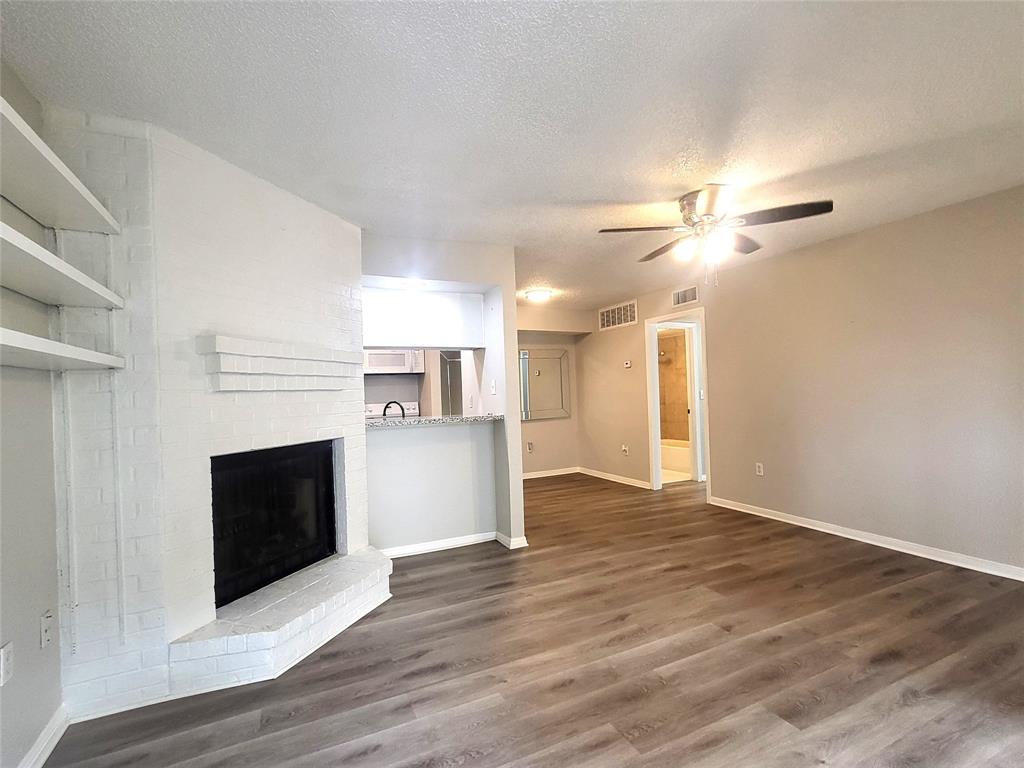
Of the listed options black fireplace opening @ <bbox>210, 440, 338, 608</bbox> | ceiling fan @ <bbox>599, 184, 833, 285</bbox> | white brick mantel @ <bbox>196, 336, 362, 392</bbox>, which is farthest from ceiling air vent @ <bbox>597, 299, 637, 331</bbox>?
black fireplace opening @ <bbox>210, 440, 338, 608</bbox>

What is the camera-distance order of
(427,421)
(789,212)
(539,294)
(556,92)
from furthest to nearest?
(539,294)
(427,421)
(789,212)
(556,92)

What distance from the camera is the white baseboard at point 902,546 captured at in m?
2.91

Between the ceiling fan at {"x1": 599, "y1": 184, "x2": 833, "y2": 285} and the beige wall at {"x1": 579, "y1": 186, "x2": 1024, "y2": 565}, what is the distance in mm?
1193

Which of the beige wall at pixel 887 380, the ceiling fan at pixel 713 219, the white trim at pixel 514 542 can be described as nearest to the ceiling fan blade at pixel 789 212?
the ceiling fan at pixel 713 219

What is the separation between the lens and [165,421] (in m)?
1.99

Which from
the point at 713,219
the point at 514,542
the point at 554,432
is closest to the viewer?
the point at 713,219

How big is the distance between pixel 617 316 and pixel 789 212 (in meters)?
3.80

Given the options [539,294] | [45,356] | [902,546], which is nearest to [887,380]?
[902,546]

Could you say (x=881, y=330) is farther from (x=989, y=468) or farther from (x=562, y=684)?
(x=562, y=684)

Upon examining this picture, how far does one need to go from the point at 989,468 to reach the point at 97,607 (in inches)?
195

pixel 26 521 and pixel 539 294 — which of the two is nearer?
pixel 26 521

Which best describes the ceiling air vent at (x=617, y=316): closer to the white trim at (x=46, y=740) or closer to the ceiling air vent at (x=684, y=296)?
the ceiling air vent at (x=684, y=296)

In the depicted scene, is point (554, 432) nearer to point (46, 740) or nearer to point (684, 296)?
point (684, 296)

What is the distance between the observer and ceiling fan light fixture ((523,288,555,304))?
5.22 metres
